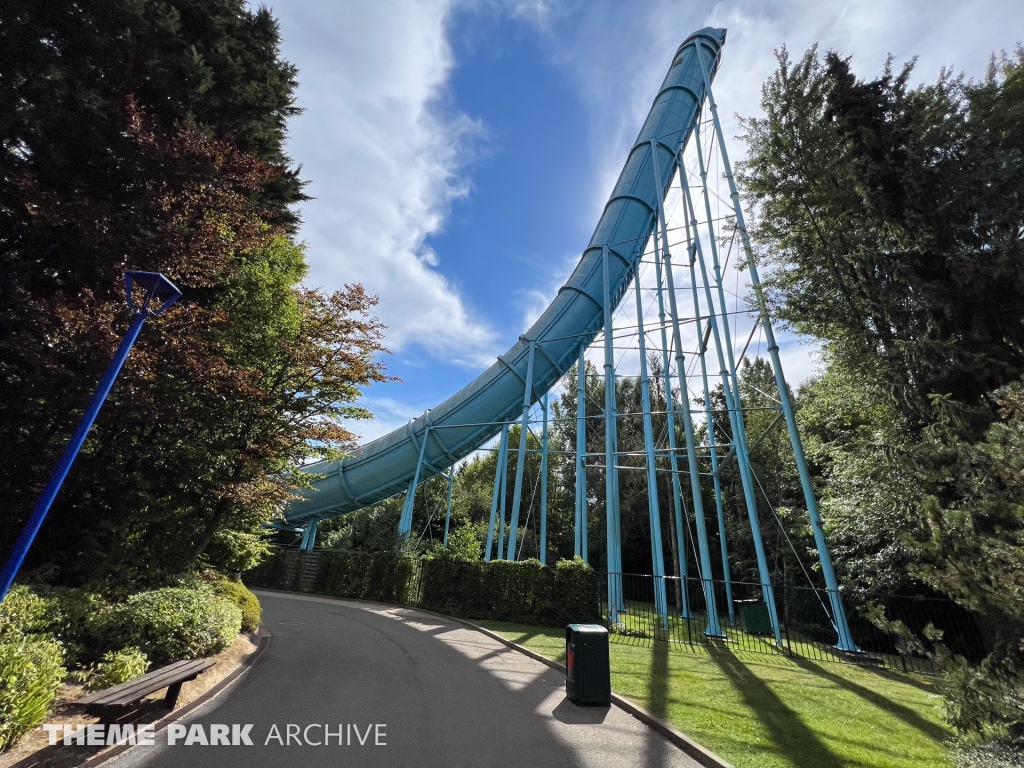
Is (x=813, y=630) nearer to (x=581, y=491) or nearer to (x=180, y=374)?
(x=581, y=491)

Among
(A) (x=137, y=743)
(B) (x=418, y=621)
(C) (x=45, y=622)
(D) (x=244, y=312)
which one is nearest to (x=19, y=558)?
(A) (x=137, y=743)

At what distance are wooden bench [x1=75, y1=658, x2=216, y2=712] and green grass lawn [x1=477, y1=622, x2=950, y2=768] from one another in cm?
538

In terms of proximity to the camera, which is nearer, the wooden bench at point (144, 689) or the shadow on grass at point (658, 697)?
the wooden bench at point (144, 689)

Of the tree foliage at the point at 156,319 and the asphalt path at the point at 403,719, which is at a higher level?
the tree foliage at the point at 156,319

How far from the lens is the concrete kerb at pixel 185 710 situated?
407 cm

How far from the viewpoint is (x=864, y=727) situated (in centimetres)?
571

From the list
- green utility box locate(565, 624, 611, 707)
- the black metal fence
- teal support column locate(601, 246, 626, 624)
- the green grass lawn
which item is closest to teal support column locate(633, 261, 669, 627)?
the black metal fence

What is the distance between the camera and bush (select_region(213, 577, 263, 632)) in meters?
9.80

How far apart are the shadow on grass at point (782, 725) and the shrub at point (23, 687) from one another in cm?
684

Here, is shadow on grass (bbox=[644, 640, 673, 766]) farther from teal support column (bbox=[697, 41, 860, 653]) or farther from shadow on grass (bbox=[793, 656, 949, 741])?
teal support column (bbox=[697, 41, 860, 653])

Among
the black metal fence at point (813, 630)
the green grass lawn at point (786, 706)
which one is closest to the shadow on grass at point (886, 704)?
the green grass lawn at point (786, 706)

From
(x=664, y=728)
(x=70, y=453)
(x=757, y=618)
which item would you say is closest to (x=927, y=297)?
(x=664, y=728)

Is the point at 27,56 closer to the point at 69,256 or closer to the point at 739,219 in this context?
the point at 69,256

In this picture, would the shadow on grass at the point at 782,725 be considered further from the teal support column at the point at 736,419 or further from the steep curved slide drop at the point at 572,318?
the steep curved slide drop at the point at 572,318
